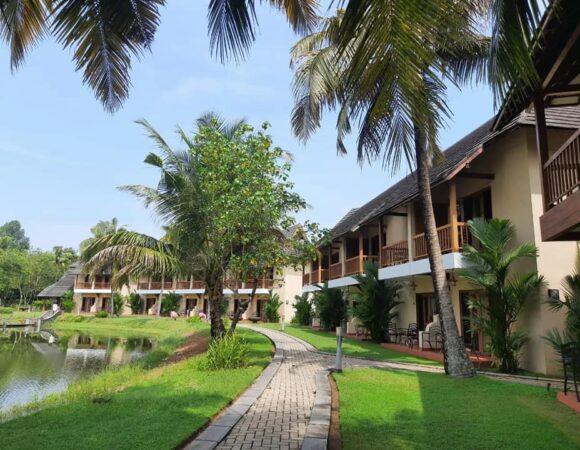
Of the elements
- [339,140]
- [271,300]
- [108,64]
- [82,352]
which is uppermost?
[339,140]

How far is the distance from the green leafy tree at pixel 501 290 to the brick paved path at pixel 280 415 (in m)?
4.05

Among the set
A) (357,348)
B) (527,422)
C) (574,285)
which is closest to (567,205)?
(527,422)

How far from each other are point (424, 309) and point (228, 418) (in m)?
12.6

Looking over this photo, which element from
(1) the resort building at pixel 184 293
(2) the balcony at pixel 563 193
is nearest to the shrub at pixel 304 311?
(1) the resort building at pixel 184 293

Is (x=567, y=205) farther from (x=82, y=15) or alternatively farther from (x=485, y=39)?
(x=82, y=15)

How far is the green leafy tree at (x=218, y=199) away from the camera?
11938mm

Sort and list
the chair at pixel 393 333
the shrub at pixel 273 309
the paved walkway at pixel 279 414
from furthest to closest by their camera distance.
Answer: the shrub at pixel 273 309 → the chair at pixel 393 333 → the paved walkway at pixel 279 414

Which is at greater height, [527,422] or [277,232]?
[277,232]

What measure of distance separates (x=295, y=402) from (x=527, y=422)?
331 centimetres

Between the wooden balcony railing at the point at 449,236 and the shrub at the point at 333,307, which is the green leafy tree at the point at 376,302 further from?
the shrub at the point at 333,307

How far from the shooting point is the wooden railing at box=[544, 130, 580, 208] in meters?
6.09

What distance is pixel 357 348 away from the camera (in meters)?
15.6

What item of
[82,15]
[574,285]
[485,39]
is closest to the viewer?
[82,15]

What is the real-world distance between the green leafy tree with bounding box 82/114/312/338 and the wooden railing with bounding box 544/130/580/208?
635 centimetres
